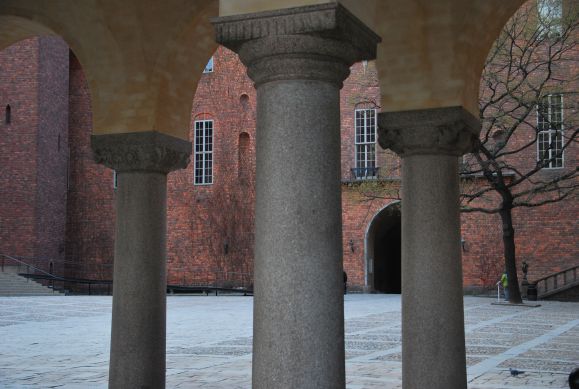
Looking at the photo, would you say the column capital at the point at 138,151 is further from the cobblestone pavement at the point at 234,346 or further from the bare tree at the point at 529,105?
the bare tree at the point at 529,105

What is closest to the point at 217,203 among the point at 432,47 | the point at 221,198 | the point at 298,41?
the point at 221,198

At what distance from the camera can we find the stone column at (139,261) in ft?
23.3

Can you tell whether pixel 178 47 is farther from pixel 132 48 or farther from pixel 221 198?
pixel 221 198

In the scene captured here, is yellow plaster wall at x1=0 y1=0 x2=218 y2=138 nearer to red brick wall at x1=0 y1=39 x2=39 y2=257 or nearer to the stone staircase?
the stone staircase

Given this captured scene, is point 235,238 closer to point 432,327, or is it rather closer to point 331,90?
point 432,327

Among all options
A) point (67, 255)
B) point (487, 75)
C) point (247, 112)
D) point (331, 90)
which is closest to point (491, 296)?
point (487, 75)

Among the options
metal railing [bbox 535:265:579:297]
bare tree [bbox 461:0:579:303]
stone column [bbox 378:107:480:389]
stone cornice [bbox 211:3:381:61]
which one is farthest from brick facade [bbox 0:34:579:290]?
stone cornice [bbox 211:3:381:61]

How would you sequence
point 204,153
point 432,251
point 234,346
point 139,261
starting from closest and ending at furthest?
point 432,251
point 139,261
point 234,346
point 204,153

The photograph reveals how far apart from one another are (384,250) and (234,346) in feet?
73.2

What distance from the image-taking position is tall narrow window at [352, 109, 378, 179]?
31578 mm

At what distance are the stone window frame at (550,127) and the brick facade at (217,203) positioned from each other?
67cm

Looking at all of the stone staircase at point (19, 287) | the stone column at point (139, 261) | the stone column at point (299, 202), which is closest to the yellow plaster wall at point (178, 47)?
the stone column at point (139, 261)

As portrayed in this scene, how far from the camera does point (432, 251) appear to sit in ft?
21.3

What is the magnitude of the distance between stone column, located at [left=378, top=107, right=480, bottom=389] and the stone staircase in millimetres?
24156
